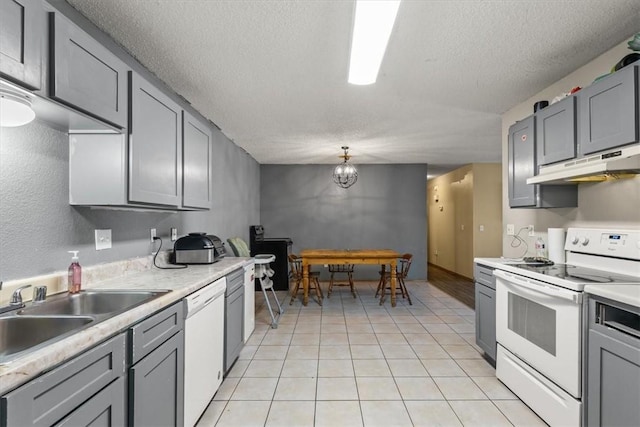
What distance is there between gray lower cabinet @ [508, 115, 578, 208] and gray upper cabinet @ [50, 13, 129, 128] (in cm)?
296

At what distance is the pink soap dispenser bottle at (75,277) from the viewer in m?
1.63

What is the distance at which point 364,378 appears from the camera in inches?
101

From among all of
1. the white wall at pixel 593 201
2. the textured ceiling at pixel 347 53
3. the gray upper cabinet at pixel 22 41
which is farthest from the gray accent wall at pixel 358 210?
the gray upper cabinet at pixel 22 41

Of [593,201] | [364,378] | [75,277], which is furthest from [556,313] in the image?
[75,277]

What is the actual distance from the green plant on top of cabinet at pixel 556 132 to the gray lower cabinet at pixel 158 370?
2724mm

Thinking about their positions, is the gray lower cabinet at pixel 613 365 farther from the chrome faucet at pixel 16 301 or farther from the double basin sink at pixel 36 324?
Result: the chrome faucet at pixel 16 301

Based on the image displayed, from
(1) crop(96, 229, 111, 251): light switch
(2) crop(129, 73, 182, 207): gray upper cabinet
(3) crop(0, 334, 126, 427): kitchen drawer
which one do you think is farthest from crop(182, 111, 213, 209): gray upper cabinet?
(3) crop(0, 334, 126, 427): kitchen drawer

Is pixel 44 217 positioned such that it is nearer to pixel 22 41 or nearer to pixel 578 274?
pixel 22 41

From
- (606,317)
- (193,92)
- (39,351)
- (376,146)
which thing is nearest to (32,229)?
(39,351)

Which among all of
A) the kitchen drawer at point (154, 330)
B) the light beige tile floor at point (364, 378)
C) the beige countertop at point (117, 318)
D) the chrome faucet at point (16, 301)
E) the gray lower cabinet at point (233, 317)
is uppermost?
the chrome faucet at point (16, 301)

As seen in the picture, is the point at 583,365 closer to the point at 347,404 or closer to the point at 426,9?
the point at 347,404

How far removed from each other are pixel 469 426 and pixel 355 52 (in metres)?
2.46

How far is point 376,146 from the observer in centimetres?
512

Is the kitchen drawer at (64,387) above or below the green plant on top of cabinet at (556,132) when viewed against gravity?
below
